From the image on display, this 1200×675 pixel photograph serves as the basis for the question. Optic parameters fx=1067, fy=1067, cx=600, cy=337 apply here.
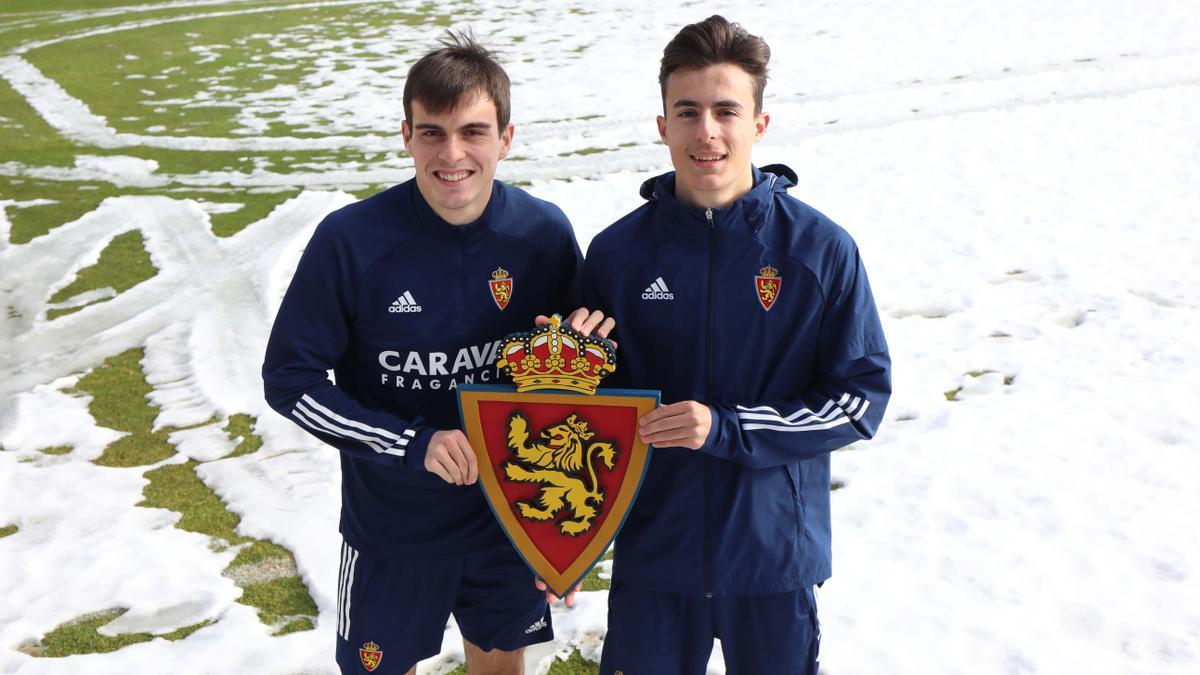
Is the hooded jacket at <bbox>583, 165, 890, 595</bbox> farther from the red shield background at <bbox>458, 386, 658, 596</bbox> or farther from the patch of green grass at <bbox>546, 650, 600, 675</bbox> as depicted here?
the patch of green grass at <bbox>546, 650, 600, 675</bbox>

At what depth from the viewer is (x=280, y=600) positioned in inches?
152

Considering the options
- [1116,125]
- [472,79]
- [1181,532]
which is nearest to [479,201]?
[472,79]

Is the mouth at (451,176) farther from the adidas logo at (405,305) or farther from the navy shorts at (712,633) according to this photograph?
the navy shorts at (712,633)

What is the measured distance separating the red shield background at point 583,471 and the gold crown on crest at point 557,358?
0.04 meters

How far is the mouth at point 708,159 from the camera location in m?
2.34

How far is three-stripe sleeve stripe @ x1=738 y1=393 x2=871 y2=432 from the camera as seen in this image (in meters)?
2.29

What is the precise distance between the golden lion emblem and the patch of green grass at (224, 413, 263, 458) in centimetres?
301

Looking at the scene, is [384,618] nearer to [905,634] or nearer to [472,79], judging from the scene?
[472,79]

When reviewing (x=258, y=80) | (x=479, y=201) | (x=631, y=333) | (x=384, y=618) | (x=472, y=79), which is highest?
(x=472, y=79)

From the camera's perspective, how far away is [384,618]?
2.64 m

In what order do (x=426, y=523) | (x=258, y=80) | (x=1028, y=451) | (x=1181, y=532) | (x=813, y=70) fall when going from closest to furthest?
1. (x=426, y=523)
2. (x=1181, y=532)
3. (x=1028, y=451)
4. (x=813, y=70)
5. (x=258, y=80)

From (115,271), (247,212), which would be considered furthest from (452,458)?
(247,212)

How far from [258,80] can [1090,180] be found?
10.5 metres

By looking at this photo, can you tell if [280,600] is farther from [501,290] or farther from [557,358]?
[557,358]
